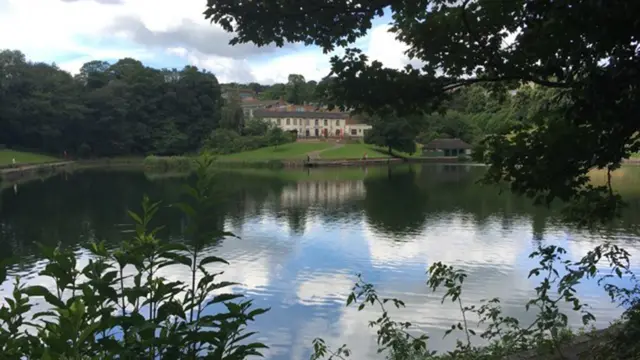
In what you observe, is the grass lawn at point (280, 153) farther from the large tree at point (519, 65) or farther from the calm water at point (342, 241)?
the large tree at point (519, 65)

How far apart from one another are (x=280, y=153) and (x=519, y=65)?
53210 mm

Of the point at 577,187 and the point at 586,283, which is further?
the point at 586,283

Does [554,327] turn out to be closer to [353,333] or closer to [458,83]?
[458,83]

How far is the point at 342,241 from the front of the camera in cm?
1420

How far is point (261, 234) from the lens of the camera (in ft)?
50.9

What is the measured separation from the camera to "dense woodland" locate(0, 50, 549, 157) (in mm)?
52281

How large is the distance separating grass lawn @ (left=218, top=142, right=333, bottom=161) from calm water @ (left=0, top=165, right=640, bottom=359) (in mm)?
26109

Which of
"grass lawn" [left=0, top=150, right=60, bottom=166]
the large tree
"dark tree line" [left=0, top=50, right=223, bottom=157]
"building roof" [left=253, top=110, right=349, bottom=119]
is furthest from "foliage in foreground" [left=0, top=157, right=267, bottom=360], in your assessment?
"building roof" [left=253, top=110, right=349, bottom=119]

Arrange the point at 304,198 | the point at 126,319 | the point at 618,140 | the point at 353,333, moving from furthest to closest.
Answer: the point at 304,198 → the point at 353,333 → the point at 618,140 → the point at 126,319

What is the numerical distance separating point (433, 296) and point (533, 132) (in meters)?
5.86

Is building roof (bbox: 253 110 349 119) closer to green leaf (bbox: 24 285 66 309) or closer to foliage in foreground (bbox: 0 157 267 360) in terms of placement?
foliage in foreground (bbox: 0 157 267 360)

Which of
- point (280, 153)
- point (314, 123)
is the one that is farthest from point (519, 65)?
point (314, 123)

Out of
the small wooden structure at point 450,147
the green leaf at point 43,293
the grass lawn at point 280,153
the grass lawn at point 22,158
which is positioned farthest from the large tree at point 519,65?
the small wooden structure at point 450,147

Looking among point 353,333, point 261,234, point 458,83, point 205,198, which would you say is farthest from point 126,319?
point 261,234
